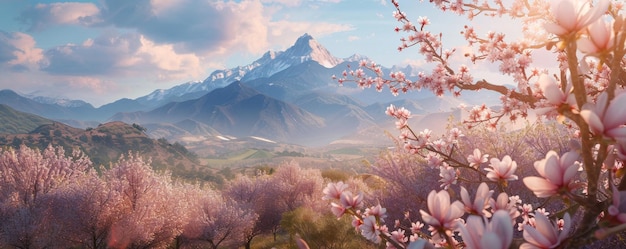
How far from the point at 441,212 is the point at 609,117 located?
880 mm

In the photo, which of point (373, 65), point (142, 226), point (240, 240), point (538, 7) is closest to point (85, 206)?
point (142, 226)

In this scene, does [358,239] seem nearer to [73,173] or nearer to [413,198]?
[413,198]

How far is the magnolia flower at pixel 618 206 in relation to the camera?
168 centimetres

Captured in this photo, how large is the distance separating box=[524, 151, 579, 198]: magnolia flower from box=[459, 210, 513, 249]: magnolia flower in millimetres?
414

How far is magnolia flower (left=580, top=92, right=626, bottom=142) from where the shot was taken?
1.62 m

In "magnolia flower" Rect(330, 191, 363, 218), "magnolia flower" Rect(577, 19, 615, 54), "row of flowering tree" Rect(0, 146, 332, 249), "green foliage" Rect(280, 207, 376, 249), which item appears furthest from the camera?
"row of flowering tree" Rect(0, 146, 332, 249)

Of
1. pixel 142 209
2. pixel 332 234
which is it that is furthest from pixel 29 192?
pixel 332 234

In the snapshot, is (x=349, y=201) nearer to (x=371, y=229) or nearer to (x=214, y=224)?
(x=371, y=229)

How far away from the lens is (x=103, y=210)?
22031 mm

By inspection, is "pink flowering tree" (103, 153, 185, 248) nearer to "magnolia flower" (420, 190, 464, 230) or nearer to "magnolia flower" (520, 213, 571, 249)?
"magnolia flower" (420, 190, 464, 230)

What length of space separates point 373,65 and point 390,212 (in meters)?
6.98

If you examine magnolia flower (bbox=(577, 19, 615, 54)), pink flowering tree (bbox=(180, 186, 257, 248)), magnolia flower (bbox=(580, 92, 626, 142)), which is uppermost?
magnolia flower (bbox=(577, 19, 615, 54))

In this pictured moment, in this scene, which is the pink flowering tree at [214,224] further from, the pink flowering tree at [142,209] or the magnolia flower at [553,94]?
the magnolia flower at [553,94]

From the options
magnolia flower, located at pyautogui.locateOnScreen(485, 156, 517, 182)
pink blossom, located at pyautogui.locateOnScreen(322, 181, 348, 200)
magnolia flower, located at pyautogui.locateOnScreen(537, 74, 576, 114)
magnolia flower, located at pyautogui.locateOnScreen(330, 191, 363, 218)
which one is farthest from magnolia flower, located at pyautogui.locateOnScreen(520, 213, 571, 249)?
pink blossom, located at pyautogui.locateOnScreen(322, 181, 348, 200)
